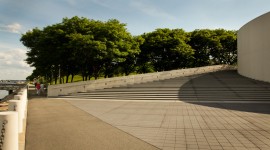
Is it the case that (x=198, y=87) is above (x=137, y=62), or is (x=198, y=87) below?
below

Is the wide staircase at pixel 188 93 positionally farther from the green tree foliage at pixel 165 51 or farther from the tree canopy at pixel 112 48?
the green tree foliage at pixel 165 51

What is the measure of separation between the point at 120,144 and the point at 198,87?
17857 millimetres

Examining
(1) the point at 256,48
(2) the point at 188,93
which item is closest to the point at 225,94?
(2) the point at 188,93

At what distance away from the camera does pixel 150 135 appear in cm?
844

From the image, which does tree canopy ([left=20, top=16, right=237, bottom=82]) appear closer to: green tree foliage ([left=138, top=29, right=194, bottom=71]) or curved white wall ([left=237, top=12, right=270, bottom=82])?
green tree foliage ([left=138, top=29, right=194, bottom=71])

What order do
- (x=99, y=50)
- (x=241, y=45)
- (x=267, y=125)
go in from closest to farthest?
(x=267, y=125) < (x=99, y=50) < (x=241, y=45)

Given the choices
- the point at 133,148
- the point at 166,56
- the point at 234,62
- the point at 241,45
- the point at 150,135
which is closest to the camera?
the point at 133,148

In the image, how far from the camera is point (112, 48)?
2850 cm

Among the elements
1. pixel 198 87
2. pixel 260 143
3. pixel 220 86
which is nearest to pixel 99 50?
pixel 198 87

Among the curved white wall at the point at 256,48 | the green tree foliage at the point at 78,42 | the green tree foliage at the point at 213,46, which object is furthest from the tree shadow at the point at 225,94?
the green tree foliage at the point at 213,46

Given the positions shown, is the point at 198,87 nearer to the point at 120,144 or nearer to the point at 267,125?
the point at 267,125

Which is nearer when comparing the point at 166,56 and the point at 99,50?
the point at 99,50

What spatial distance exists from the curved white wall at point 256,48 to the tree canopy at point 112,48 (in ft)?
40.9

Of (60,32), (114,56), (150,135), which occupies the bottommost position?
(150,135)
